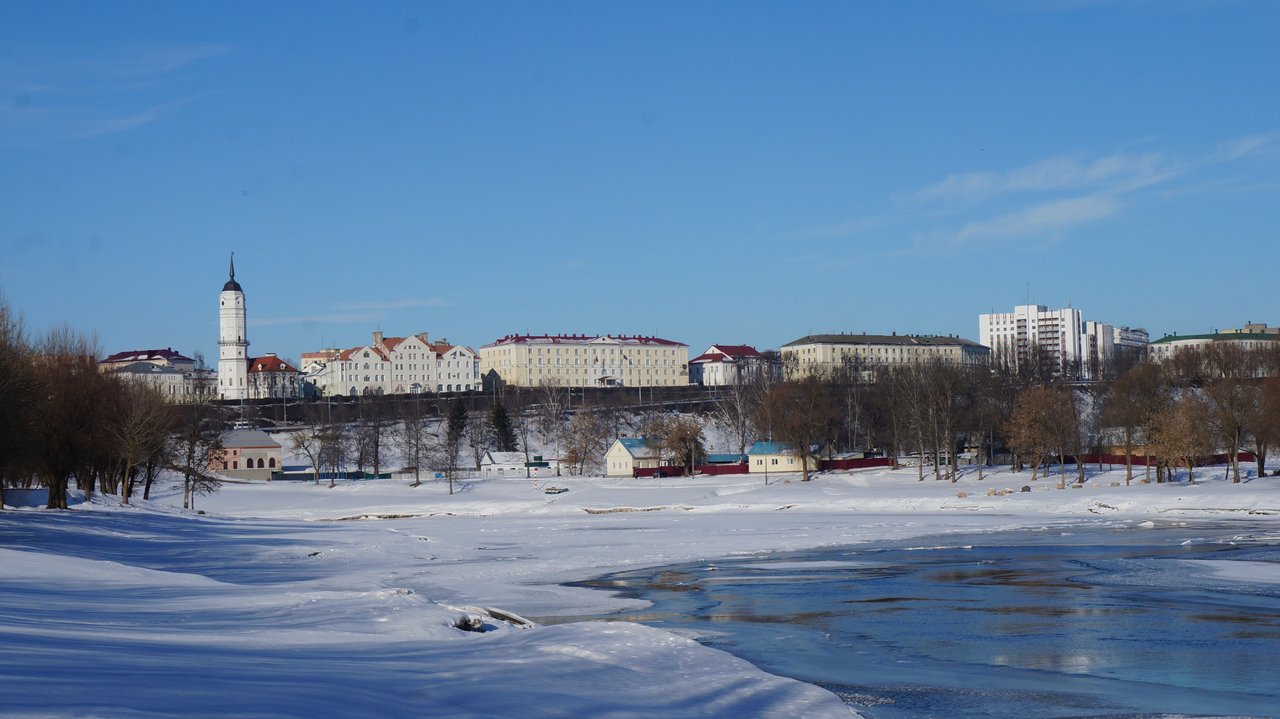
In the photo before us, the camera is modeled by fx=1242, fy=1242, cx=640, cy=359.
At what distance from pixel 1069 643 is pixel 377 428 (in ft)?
357

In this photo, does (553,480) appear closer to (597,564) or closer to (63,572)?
(597,564)

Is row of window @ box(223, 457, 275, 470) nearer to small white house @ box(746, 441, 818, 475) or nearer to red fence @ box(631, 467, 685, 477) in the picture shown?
red fence @ box(631, 467, 685, 477)

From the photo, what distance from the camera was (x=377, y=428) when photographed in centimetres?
12356

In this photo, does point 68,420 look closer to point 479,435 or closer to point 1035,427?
point 1035,427

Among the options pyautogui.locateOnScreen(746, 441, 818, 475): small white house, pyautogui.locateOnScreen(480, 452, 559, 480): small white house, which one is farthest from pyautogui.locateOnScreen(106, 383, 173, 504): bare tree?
pyautogui.locateOnScreen(746, 441, 818, 475): small white house

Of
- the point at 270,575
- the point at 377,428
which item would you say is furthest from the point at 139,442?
the point at 377,428

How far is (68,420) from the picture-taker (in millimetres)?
54250

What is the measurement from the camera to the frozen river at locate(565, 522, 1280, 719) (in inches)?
623

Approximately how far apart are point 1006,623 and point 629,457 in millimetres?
90217

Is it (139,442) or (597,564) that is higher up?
(139,442)

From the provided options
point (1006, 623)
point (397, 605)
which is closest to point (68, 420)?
point (397, 605)

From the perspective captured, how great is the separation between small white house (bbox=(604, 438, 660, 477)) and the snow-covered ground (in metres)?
42.3

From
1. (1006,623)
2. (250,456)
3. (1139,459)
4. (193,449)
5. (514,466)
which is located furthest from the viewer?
(250,456)

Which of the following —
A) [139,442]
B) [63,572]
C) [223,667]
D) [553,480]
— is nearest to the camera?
[223,667]
